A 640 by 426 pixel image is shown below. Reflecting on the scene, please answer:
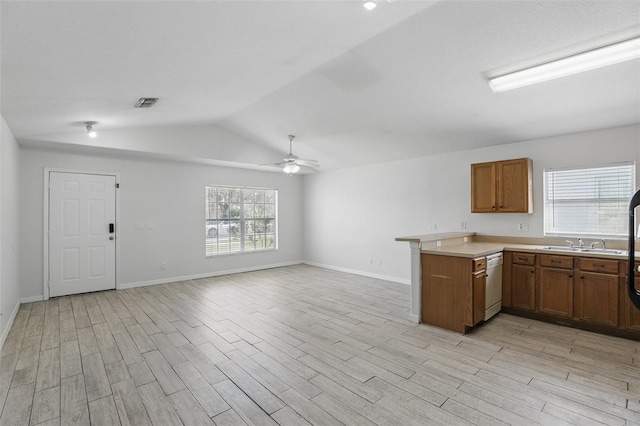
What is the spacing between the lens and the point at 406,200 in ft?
20.4

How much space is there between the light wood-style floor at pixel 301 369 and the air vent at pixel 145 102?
2775mm

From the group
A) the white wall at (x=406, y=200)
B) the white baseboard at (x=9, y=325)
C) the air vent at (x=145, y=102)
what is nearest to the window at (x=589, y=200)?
the white wall at (x=406, y=200)

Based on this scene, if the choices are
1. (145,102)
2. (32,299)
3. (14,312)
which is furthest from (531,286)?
(32,299)

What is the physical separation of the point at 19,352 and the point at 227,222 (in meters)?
4.36

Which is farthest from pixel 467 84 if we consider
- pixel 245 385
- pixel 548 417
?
pixel 245 385

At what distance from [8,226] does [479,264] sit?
578 centimetres

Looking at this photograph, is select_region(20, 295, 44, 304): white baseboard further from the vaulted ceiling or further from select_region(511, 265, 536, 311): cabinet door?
select_region(511, 265, 536, 311): cabinet door

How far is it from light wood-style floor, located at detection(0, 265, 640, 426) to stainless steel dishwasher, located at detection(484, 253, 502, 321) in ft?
0.63

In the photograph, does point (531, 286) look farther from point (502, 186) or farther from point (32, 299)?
point (32, 299)

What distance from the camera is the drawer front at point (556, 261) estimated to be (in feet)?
12.4

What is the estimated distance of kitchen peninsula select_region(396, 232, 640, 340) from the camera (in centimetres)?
350

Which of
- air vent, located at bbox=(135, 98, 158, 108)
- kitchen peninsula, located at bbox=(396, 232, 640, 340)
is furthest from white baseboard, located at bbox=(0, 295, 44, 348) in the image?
kitchen peninsula, located at bbox=(396, 232, 640, 340)

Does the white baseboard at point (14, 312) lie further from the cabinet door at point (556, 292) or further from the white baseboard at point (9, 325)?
the cabinet door at point (556, 292)

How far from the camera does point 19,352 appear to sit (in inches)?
124
